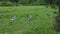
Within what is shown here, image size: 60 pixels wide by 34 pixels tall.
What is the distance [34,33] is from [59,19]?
7.21 feet

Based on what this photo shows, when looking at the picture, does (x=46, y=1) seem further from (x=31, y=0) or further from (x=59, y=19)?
(x=31, y=0)

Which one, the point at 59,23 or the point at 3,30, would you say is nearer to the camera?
the point at 59,23

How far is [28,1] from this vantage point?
57875 mm

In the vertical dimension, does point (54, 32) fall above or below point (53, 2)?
below

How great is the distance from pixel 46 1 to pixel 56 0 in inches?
37.6

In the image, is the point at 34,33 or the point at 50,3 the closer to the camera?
the point at 34,33

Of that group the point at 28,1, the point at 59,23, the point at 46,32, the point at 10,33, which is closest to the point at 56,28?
the point at 59,23

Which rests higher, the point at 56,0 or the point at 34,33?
the point at 56,0

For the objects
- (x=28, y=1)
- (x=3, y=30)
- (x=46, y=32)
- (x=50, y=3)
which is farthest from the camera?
(x=28, y=1)

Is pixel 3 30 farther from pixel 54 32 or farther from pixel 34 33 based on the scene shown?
pixel 54 32

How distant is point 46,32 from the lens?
12578 millimetres

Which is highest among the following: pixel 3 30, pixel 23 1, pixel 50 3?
pixel 50 3

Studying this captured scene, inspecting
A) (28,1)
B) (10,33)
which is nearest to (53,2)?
(10,33)

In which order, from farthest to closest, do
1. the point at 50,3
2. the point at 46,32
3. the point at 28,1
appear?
the point at 28,1 → the point at 50,3 → the point at 46,32
